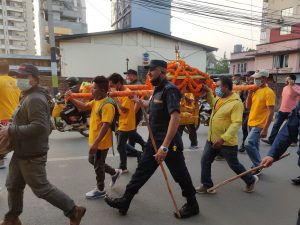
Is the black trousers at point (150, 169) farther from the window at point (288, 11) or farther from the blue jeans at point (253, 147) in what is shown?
the window at point (288, 11)

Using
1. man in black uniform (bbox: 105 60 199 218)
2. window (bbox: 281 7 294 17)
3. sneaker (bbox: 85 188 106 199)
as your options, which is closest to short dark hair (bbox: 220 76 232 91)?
man in black uniform (bbox: 105 60 199 218)

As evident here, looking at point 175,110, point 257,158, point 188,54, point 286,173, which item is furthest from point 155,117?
point 188,54

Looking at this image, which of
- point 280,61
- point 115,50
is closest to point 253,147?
point 115,50

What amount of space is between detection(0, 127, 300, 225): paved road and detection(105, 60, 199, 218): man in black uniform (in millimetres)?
235

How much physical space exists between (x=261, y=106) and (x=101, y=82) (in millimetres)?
2748

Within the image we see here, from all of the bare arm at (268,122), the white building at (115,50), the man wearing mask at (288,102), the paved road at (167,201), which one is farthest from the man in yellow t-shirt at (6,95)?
the white building at (115,50)

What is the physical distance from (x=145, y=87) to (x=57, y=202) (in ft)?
7.79

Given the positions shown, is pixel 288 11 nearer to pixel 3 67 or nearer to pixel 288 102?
pixel 288 102

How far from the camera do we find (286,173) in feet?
16.2

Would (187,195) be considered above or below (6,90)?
below

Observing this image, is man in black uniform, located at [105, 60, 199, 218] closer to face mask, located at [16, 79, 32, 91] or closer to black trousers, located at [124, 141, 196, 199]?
black trousers, located at [124, 141, 196, 199]

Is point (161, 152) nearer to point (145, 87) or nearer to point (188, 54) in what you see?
point (145, 87)

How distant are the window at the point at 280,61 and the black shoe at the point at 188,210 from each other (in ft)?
99.9

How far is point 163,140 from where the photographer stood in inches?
122
